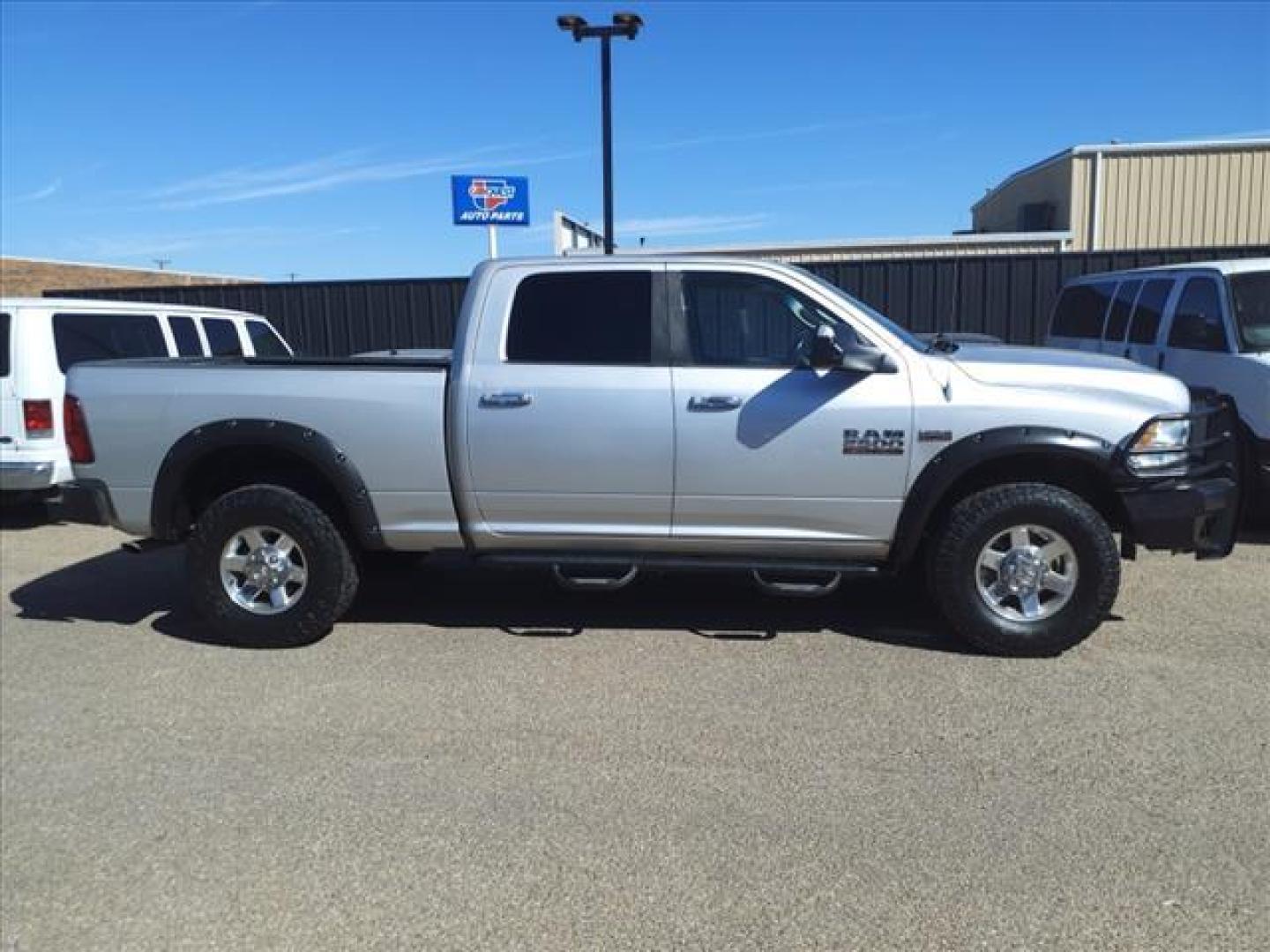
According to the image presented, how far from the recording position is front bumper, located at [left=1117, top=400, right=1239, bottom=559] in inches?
188

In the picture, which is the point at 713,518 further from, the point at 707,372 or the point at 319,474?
the point at 319,474

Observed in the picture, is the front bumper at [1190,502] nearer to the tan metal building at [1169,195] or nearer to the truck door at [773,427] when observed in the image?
the truck door at [773,427]

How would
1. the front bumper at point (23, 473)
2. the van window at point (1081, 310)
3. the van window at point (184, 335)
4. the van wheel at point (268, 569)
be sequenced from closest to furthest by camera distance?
the van wheel at point (268, 569), the front bumper at point (23, 473), the van window at point (1081, 310), the van window at point (184, 335)

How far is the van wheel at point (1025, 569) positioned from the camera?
4.82m

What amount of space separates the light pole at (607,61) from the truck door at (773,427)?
8.85 metres

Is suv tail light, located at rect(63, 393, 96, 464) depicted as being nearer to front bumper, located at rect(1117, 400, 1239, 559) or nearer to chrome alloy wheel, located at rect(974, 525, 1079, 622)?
chrome alloy wheel, located at rect(974, 525, 1079, 622)

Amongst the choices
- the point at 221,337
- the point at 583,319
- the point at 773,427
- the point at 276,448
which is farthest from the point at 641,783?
the point at 221,337

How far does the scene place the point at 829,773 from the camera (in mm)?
3740

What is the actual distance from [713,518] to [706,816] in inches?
76.2

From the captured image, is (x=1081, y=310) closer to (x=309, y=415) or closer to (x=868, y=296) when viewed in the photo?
(x=868, y=296)

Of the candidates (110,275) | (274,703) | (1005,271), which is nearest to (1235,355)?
(1005,271)

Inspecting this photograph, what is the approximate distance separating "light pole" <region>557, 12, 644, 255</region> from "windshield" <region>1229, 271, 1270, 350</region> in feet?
26.6

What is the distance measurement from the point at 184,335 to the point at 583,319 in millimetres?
5929

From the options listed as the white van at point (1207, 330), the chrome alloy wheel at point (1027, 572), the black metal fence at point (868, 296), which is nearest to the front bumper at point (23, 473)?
the black metal fence at point (868, 296)
